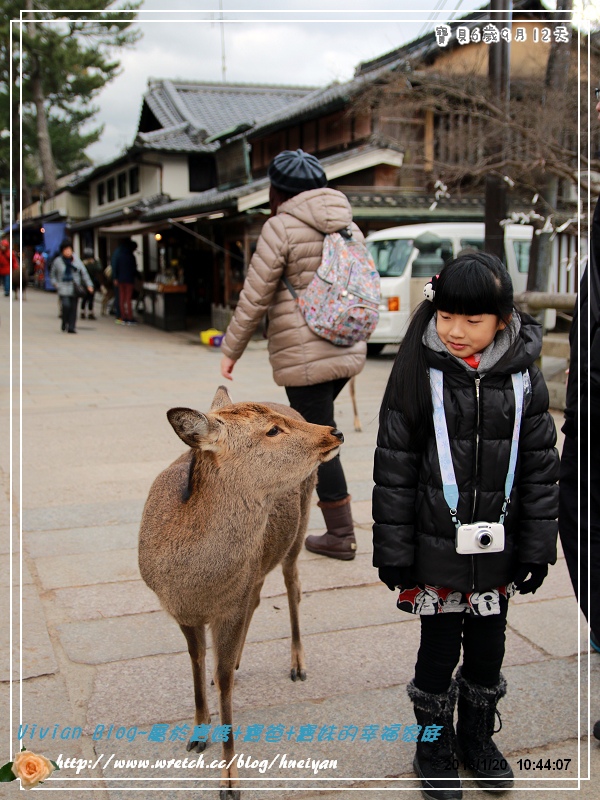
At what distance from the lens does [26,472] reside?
6086 millimetres

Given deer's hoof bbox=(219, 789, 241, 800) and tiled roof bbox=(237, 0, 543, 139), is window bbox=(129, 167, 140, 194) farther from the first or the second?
deer's hoof bbox=(219, 789, 241, 800)

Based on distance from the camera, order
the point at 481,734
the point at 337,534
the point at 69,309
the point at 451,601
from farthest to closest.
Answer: the point at 69,309 → the point at 337,534 → the point at 481,734 → the point at 451,601

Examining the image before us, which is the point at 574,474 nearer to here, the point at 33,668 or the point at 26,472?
the point at 33,668

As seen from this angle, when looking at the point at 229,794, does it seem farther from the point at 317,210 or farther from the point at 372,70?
the point at 372,70

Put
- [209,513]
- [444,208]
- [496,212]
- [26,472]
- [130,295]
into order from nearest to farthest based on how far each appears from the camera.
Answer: [209,513] < [26,472] < [496,212] < [444,208] < [130,295]

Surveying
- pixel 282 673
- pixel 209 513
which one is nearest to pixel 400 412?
pixel 209 513

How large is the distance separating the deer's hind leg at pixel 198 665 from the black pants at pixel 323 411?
1608 millimetres

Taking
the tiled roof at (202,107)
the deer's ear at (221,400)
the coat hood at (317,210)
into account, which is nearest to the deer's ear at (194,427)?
the deer's ear at (221,400)

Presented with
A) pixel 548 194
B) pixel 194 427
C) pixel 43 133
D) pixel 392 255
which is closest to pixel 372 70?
pixel 392 255

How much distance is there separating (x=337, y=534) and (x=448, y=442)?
2129mm

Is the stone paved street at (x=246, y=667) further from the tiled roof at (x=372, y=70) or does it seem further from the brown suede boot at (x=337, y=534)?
the tiled roof at (x=372, y=70)

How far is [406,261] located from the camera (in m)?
13.2

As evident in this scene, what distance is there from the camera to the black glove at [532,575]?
94.9 inches

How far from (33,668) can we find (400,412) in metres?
1.91
